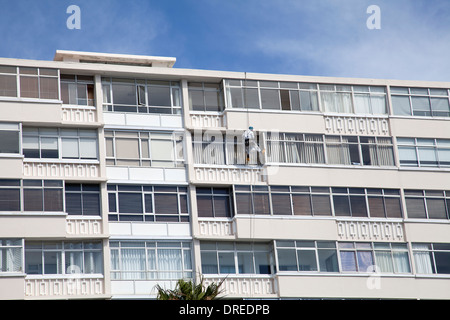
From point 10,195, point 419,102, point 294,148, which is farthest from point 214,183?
point 419,102

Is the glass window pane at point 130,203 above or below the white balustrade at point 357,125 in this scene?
below

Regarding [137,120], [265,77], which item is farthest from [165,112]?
[265,77]

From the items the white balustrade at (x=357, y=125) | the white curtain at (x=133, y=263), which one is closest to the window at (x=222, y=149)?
the white balustrade at (x=357, y=125)

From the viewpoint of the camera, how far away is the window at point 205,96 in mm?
40719

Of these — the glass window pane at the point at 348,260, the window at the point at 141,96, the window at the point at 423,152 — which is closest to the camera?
the glass window pane at the point at 348,260

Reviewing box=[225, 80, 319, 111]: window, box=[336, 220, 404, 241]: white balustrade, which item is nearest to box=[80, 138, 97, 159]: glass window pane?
box=[225, 80, 319, 111]: window

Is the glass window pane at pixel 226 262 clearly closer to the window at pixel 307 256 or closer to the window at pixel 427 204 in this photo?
the window at pixel 307 256

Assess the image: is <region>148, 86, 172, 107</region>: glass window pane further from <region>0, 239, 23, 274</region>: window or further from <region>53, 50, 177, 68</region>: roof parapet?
<region>0, 239, 23, 274</region>: window

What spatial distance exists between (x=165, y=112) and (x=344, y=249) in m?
11.1

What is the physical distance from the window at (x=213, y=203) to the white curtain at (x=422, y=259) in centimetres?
963

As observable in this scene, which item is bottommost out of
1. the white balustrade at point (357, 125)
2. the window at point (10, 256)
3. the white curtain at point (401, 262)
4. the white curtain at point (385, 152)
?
the white curtain at point (401, 262)

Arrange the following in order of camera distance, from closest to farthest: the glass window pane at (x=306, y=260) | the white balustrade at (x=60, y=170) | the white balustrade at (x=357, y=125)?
1. the white balustrade at (x=60, y=170)
2. the glass window pane at (x=306, y=260)
3. the white balustrade at (x=357, y=125)

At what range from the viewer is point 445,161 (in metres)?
42.6

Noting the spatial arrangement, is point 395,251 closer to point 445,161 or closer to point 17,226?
point 445,161
